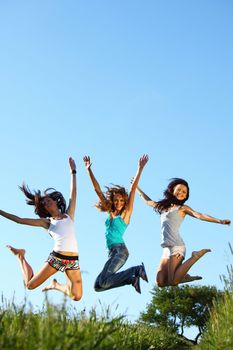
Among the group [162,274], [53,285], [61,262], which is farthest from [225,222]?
[53,285]

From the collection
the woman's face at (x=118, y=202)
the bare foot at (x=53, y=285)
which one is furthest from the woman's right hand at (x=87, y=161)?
the bare foot at (x=53, y=285)

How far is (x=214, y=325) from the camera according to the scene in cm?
887

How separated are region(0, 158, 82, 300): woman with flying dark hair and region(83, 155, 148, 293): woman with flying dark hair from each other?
1.50 ft

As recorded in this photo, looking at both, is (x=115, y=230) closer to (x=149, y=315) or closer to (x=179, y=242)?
(x=179, y=242)

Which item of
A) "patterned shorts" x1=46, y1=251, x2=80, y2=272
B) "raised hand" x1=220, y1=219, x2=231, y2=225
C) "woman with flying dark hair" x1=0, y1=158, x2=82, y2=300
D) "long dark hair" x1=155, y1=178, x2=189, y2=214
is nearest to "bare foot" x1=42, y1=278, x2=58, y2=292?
"woman with flying dark hair" x1=0, y1=158, x2=82, y2=300

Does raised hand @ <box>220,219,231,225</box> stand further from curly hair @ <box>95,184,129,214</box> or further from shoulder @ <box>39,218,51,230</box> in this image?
shoulder @ <box>39,218,51,230</box>

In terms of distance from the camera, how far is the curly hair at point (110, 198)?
10.8 m

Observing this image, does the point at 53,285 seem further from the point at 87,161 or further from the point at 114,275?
the point at 87,161

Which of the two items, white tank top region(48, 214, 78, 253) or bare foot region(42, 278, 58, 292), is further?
bare foot region(42, 278, 58, 292)

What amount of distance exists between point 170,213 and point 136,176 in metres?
1.03

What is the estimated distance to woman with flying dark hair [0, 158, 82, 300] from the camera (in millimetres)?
10062

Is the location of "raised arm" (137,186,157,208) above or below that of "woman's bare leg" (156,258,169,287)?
above

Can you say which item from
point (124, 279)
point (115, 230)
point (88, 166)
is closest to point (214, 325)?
point (124, 279)

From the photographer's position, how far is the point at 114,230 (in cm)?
1033
